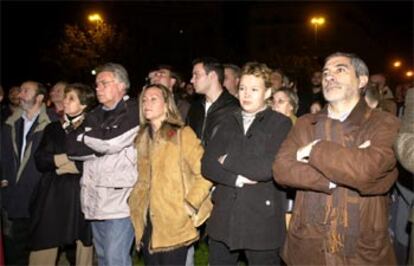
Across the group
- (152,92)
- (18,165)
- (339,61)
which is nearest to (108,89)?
(152,92)

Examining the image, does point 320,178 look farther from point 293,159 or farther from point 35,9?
point 35,9

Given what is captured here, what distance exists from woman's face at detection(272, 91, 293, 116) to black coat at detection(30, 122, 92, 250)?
99.4 inches

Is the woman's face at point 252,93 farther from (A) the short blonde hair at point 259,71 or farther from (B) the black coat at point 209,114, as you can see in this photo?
(B) the black coat at point 209,114

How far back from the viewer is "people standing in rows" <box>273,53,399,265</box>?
3.76m

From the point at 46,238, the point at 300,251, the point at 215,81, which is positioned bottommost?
the point at 46,238

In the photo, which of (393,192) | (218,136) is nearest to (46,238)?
(218,136)

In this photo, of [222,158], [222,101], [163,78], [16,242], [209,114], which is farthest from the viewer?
[163,78]

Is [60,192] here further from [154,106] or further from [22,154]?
[154,106]

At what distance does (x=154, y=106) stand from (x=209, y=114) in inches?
41.1

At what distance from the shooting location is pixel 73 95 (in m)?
5.69

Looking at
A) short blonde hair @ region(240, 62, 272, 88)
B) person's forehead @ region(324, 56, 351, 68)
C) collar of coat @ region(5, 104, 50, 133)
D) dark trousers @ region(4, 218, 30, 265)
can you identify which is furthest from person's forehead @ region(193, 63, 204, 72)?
dark trousers @ region(4, 218, 30, 265)

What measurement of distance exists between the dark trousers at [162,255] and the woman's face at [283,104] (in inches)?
92.2

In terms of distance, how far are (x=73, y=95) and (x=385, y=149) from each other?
135 inches

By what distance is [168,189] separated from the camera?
4.82 m
